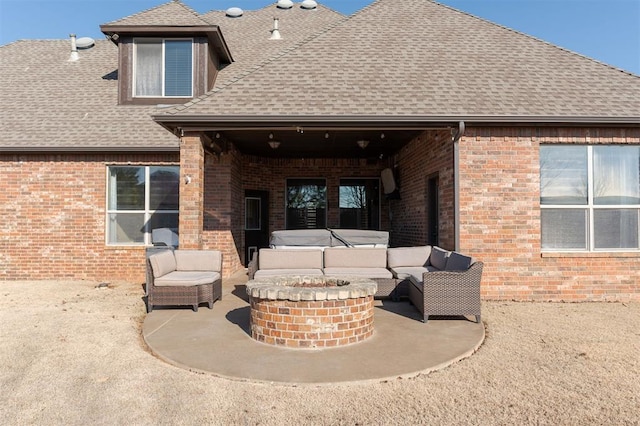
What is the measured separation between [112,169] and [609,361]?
32.1 feet

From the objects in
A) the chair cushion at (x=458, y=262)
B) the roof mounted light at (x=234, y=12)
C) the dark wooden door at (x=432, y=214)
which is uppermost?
the roof mounted light at (x=234, y=12)

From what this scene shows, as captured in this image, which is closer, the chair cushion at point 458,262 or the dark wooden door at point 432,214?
the chair cushion at point 458,262

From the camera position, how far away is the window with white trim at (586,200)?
704 centimetres

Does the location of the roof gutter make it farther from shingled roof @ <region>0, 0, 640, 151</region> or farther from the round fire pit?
the round fire pit

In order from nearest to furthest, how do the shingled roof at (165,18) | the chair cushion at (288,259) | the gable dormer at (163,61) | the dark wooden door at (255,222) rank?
the chair cushion at (288,259)
the shingled roof at (165,18)
the gable dormer at (163,61)
the dark wooden door at (255,222)

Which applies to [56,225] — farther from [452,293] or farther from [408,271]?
[452,293]

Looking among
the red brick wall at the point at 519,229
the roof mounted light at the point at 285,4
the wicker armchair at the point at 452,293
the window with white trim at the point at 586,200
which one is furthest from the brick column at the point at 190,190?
the roof mounted light at the point at 285,4

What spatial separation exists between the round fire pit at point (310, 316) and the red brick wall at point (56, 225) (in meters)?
5.96

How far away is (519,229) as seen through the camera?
6922 millimetres

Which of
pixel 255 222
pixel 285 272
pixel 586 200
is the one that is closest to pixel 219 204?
pixel 255 222

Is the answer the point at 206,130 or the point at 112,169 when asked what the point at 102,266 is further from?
the point at 206,130

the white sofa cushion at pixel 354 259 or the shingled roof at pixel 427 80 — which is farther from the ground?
the shingled roof at pixel 427 80

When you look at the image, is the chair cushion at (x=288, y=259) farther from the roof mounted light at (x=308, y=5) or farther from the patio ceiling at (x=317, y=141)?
the roof mounted light at (x=308, y=5)

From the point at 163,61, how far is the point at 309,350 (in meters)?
8.87
